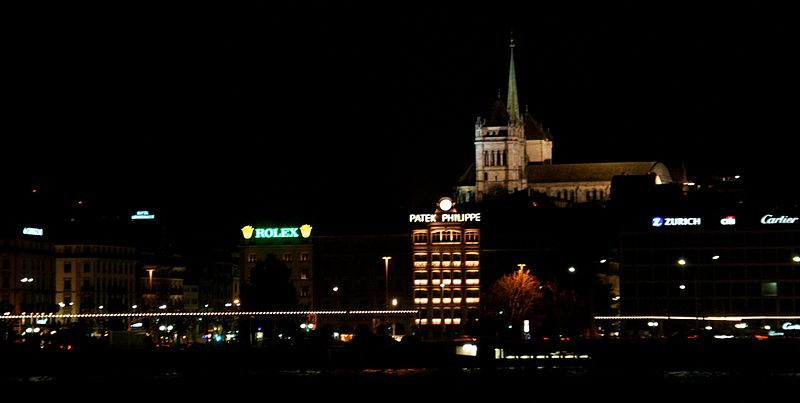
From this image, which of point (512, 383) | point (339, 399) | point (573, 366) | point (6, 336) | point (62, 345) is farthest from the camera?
point (6, 336)

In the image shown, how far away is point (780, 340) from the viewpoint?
14000 centimetres

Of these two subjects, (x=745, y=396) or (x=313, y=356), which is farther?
(x=313, y=356)

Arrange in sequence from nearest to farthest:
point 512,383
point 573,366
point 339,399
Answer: point 339,399 → point 512,383 → point 573,366

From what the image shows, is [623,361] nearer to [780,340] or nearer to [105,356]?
[780,340]

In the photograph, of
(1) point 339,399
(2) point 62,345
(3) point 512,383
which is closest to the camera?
(1) point 339,399

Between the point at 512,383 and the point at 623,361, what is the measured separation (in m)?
19.6

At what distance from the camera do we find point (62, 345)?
14588 centimetres

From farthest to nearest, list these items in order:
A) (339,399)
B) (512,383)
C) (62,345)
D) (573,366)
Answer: (62,345), (573,366), (512,383), (339,399)

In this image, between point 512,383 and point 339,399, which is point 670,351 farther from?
point 339,399

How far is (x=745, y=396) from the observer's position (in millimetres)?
110438

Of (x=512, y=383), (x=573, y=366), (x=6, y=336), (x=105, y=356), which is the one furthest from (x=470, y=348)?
(x=6, y=336)

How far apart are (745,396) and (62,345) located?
5749cm

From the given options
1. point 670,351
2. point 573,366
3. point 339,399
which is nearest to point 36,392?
point 339,399

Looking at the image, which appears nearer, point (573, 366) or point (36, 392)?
point (36, 392)
